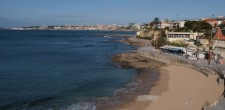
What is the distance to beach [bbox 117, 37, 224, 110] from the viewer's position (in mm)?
25172

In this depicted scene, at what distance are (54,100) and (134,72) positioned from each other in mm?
17971

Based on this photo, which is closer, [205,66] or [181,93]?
[181,93]

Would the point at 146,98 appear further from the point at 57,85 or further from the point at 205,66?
the point at 205,66

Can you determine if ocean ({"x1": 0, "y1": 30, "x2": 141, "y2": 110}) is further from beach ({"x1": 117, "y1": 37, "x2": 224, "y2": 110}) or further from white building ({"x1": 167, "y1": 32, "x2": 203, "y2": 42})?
white building ({"x1": 167, "y1": 32, "x2": 203, "y2": 42})

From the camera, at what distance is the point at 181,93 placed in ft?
95.8

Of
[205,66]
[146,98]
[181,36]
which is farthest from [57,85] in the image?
[181,36]

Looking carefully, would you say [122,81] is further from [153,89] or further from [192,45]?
[192,45]

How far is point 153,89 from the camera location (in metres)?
32.4

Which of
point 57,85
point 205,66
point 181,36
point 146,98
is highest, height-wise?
point 181,36

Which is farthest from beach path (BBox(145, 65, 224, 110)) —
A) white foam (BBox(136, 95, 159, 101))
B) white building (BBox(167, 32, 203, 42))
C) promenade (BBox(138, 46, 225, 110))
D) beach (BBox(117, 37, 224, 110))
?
white building (BBox(167, 32, 203, 42))

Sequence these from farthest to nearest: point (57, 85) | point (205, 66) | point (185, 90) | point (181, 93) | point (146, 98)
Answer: point (205, 66) < point (57, 85) < point (185, 90) < point (181, 93) < point (146, 98)

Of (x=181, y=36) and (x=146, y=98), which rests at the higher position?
(x=181, y=36)

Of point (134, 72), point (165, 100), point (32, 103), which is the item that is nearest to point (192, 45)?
point (134, 72)

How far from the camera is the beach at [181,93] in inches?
991
